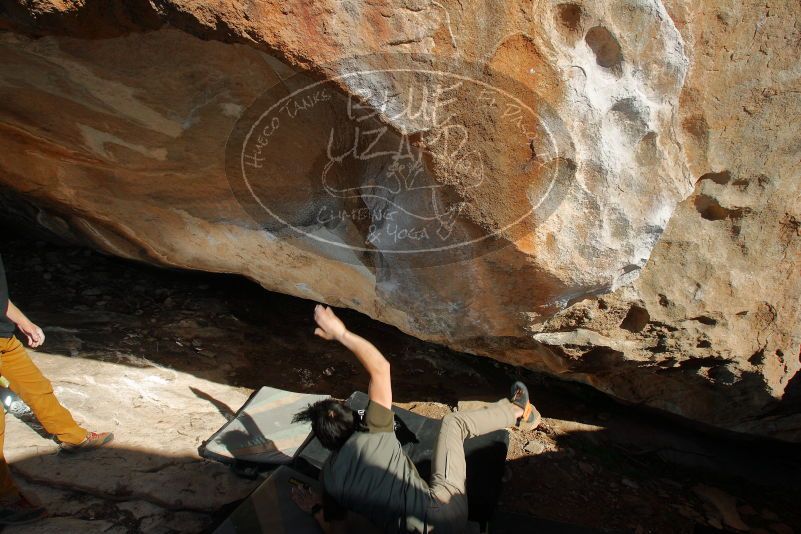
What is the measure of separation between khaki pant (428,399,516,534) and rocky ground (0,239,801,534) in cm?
51

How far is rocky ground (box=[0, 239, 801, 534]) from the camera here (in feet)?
7.47

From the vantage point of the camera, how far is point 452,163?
5.70ft

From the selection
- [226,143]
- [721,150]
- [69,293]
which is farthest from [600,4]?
[69,293]

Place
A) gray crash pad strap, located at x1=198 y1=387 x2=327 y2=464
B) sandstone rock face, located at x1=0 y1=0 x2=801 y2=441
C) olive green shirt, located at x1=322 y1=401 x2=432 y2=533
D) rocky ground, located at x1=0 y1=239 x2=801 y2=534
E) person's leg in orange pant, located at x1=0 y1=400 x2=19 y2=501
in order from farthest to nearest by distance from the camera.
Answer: gray crash pad strap, located at x1=198 y1=387 x2=327 y2=464, rocky ground, located at x1=0 y1=239 x2=801 y2=534, person's leg in orange pant, located at x1=0 y1=400 x2=19 y2=501, olive green shirt, located at x1=322 y1=401 x2=432 y2=533, sandstone rock face, located at x1=0 y1=0 x2=801 y2=441

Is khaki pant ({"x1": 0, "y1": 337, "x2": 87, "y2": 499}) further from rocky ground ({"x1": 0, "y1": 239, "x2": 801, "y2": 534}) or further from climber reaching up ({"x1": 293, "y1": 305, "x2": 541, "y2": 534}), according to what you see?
climber reaching up ({"x1": 293, "y1": 305, "x2": 541, "y2": 534})

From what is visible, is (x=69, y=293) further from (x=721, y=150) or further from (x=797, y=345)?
(x=797, y=345)

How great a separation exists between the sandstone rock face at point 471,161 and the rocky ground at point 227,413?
1.76 feet

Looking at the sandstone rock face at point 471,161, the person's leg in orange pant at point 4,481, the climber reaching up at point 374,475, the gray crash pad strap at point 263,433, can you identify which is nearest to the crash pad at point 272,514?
the climber reaching up at point 374,475

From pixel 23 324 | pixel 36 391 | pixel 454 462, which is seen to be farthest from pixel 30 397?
pixel 454 462

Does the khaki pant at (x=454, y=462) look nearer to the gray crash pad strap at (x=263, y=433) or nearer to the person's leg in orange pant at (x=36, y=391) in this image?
the gray crash pad strap at (x=263, y=433)

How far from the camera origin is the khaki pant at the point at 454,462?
6.08 ft

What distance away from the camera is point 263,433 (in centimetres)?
273

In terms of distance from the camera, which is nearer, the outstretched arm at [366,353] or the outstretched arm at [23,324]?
the outstretched arm at [366,353]

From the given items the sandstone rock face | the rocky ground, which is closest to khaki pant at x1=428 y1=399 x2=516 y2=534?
the sandstone rock face
